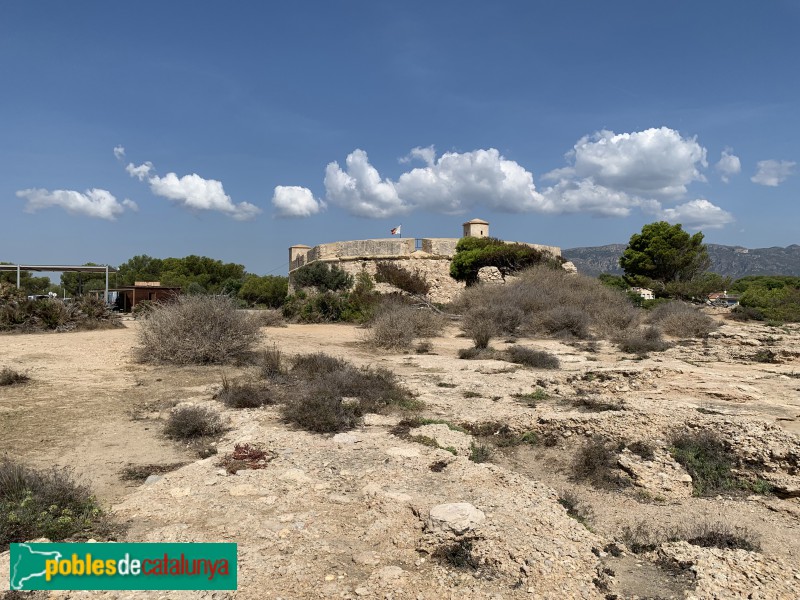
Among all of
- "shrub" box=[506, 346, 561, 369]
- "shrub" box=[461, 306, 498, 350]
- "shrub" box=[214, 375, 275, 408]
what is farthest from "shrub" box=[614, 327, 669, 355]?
"shrub" box=[214, 375, 275, 408]

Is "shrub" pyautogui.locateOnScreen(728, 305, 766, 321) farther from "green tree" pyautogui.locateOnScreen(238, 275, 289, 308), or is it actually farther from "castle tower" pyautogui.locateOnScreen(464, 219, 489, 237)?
"green tree" pyautogui.locateOnScreen(238, 275, 289, 308)

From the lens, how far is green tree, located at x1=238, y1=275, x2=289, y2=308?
119 ft

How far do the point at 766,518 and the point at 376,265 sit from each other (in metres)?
26.5

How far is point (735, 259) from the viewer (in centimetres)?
11050

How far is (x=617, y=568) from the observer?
9.69ft

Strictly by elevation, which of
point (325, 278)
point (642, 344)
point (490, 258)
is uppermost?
point (490, 258)

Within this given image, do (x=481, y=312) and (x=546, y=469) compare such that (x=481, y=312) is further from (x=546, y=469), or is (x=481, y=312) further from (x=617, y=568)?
(x=617, y=568)

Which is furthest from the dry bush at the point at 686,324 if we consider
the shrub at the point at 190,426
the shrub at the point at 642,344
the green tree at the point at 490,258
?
the shrub at the point at 190,426

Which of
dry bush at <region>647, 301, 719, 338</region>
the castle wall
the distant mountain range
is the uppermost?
the distant mountain range

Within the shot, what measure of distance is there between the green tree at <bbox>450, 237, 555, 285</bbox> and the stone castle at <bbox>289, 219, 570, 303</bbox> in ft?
2.34

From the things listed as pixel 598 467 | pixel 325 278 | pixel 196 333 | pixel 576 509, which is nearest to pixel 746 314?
pixel 325 278

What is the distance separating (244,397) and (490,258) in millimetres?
22727

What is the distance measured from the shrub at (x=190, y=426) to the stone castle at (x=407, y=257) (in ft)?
75.7

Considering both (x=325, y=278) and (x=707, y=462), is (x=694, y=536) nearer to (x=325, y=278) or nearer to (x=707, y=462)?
(x=707, y=462)
